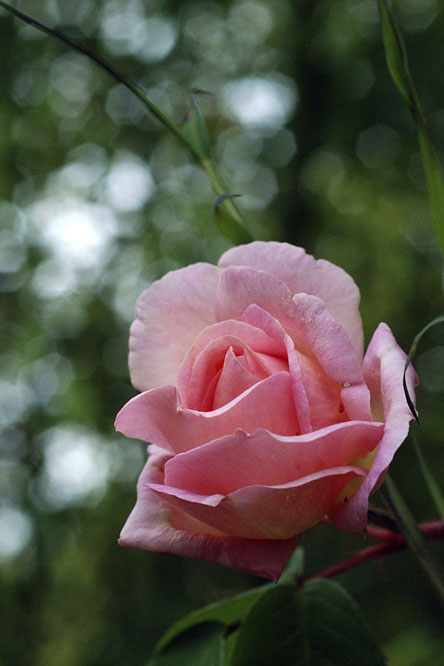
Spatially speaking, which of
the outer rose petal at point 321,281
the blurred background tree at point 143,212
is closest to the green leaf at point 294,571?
the outer rose petal at point 321,281

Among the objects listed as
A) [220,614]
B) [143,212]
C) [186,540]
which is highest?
[186,540]

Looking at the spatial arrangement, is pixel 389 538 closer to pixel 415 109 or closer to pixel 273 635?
pixel 273 635

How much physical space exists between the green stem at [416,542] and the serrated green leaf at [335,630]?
47 mm

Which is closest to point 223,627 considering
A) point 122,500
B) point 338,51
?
point 122,500

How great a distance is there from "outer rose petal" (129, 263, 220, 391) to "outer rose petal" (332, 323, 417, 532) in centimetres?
7

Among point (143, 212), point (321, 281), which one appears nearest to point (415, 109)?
point (321, 281)

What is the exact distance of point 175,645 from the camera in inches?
13.3

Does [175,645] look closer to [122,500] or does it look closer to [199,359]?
[199,359]

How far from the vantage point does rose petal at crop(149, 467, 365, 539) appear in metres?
0.22

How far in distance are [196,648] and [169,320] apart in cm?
15

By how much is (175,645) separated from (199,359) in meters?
0.16

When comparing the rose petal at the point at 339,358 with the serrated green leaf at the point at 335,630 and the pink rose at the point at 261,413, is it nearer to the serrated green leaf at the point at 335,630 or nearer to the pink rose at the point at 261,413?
the pink rose at the point at 261,413

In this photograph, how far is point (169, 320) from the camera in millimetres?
291

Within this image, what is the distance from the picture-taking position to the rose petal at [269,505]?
220 millimetres
